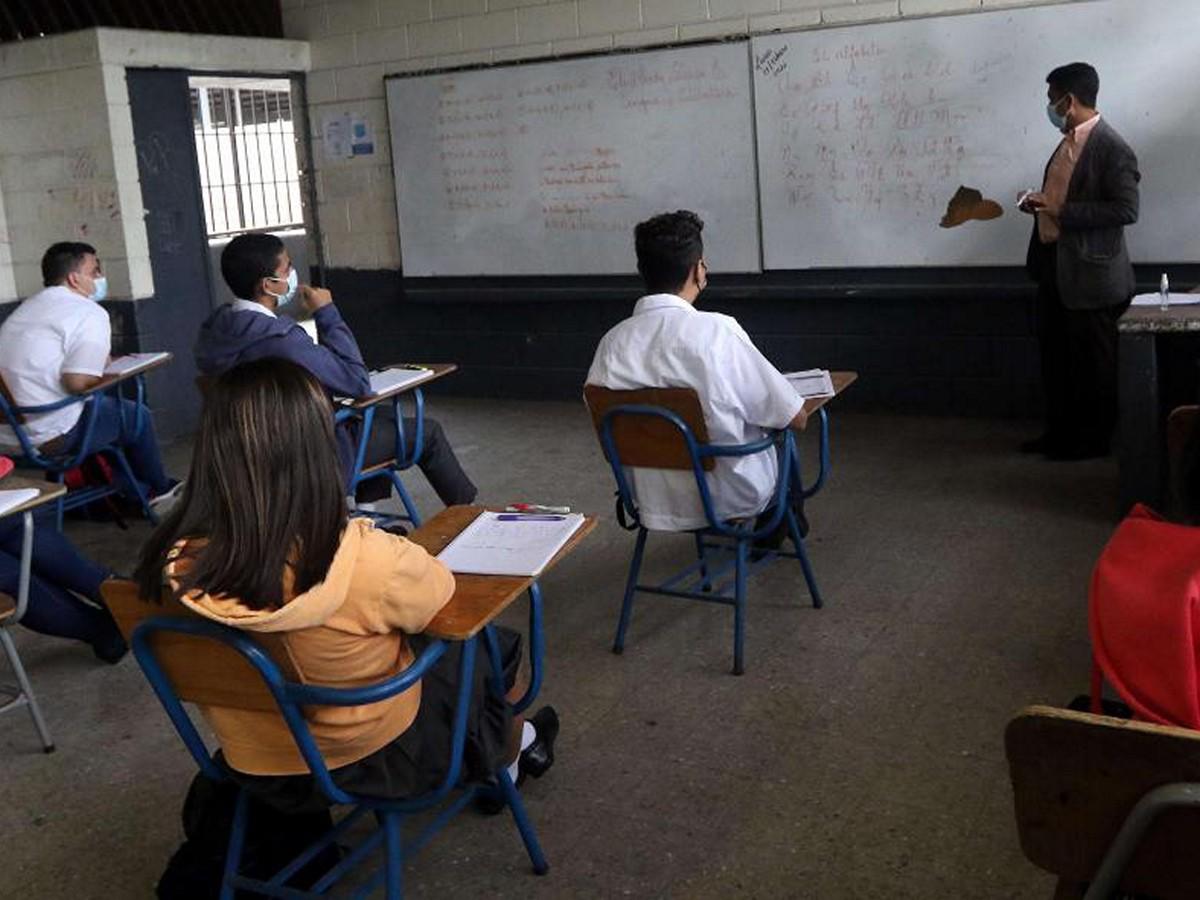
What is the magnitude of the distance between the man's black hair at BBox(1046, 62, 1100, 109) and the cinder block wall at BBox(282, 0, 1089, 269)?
0.82 meters

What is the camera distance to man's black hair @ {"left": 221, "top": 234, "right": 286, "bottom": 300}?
3.51 m

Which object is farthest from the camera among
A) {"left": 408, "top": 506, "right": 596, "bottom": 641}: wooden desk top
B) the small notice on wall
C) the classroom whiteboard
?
the small notice on wall

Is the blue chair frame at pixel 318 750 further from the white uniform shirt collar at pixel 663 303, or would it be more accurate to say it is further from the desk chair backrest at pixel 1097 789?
the white uniform shirt collar at pixel 663 303

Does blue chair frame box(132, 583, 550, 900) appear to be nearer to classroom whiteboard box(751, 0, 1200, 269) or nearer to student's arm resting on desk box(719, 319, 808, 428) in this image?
student's arm resting on desk box(719, 319, 808, 428)

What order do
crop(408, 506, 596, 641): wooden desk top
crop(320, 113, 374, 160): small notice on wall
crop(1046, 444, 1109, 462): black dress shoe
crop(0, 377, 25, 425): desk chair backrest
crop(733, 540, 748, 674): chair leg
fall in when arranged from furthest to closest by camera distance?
crop(320, 113, 374, 160): small notice on wall, crop(1046, 444, 1109, 462): black dress shoe, crop(0, 377, 25, 425): desk chair backrest, crop(733, 540, 748, 674): chair leg, crop(408, 506, 596, 641): wooden desk top

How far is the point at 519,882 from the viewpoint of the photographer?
226 centimetres

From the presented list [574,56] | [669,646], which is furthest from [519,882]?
[574,56]

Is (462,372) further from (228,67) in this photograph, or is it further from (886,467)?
(886,467)

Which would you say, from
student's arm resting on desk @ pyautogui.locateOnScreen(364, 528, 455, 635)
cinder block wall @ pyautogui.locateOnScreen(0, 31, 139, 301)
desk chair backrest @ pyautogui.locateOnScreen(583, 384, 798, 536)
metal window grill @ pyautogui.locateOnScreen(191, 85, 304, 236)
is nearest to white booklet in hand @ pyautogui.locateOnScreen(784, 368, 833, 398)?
desk chair backrest @ pyautogui.locateOnScreen(583, 384, 798, 536)

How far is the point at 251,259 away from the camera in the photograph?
351 cm

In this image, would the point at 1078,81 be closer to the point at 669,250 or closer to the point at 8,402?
the point at 669,250

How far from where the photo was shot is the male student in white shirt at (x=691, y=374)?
9.74 ft

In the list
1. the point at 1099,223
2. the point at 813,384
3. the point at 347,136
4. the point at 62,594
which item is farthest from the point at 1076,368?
the point at 347,136

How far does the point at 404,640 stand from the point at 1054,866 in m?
0.97
